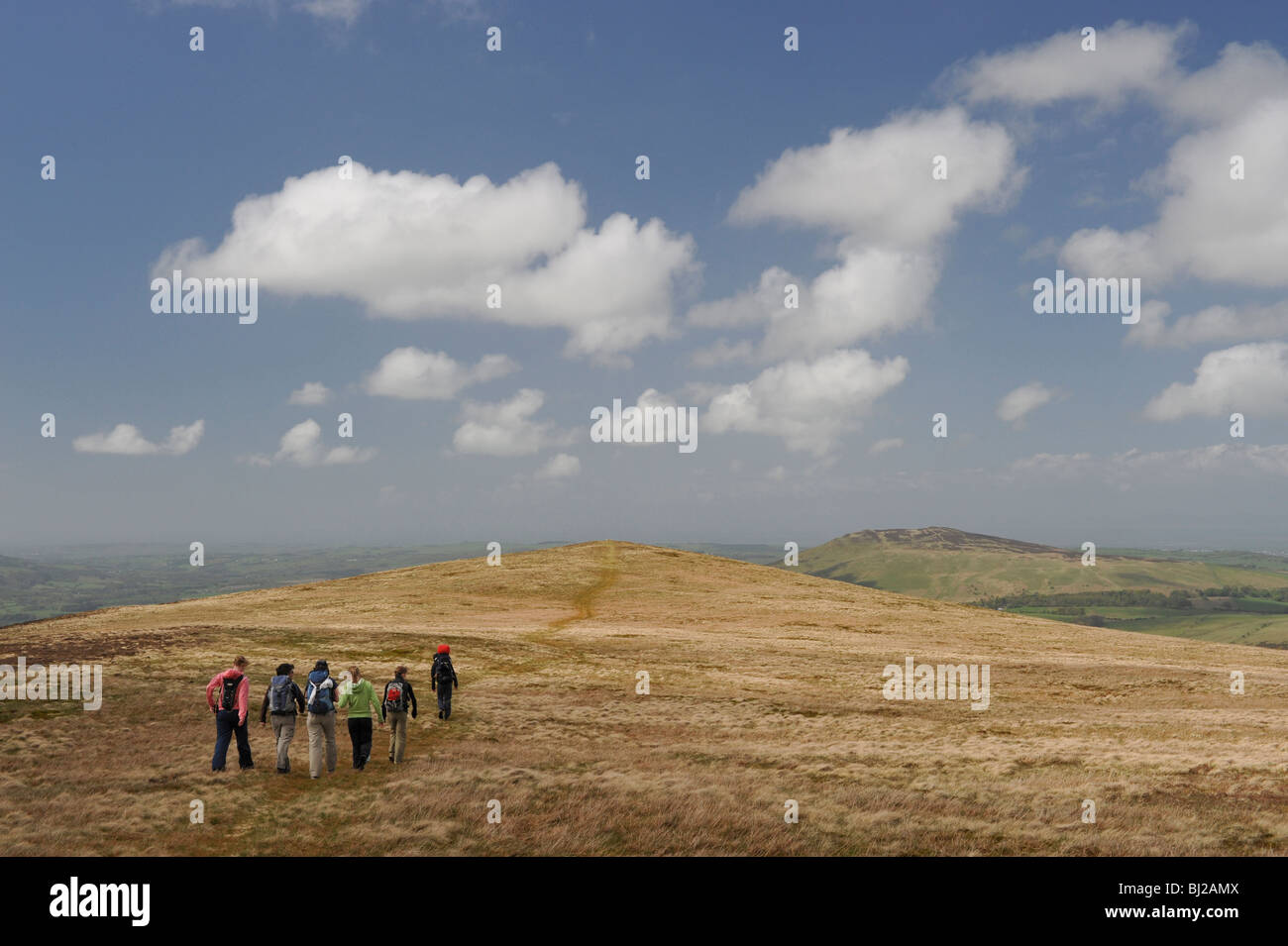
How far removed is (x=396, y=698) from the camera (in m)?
22.1

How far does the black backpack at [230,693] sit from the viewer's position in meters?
20.2

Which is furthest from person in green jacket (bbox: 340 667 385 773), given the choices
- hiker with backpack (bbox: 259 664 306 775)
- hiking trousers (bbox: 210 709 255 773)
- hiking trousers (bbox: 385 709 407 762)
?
hiking trousers (bbox: 210 709 255 773)

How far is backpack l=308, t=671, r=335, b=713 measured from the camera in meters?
19.9

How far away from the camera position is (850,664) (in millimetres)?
46781

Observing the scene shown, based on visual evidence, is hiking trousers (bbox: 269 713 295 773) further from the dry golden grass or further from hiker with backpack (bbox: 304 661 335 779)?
hiker with backpack (bbox: 304 661 335 779)

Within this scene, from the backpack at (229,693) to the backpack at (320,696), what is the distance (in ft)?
6.48

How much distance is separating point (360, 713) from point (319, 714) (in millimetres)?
1173

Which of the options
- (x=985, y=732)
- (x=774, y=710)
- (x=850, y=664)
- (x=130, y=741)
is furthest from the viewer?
(x=850, y=664)

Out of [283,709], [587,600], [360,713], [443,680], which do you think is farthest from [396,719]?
[587,600]

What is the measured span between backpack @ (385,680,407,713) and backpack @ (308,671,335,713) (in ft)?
6.59

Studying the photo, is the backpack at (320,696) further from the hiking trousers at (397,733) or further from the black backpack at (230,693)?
the hiking trousers at (397,733)
